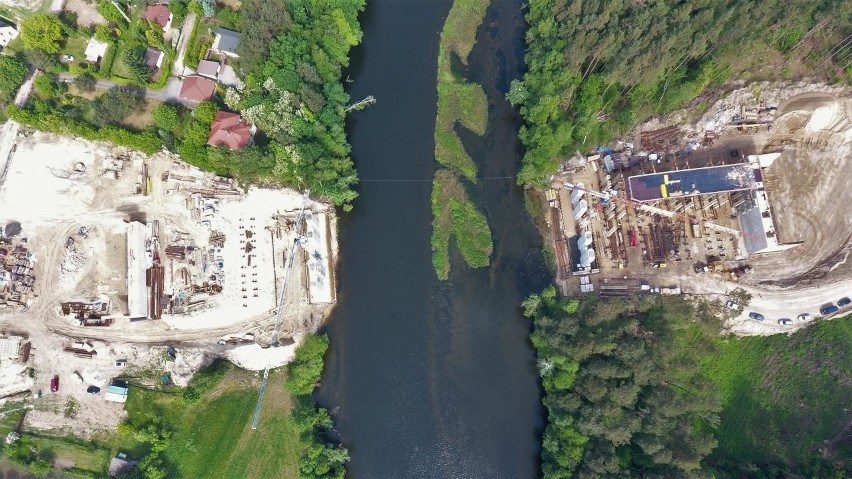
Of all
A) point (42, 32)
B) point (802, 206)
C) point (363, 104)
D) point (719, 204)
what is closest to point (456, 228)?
point (363, 104)

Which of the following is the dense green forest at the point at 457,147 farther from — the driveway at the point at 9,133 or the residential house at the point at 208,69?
the driveway at the point at 9,133

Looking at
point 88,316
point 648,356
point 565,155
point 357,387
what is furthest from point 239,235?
point 648,356

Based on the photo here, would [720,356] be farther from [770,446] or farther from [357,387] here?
[357,387]

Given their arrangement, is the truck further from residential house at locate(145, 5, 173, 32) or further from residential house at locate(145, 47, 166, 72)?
residential house at locate(145, 5, 173, 32)

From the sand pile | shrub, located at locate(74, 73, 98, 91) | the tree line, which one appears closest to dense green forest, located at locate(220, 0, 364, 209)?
the sand pile

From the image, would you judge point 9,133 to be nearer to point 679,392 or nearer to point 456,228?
point 456,228
